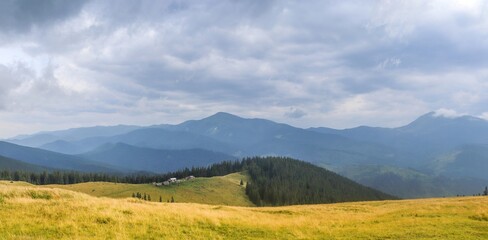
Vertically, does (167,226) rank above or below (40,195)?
below

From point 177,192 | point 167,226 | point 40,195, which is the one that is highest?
point 40,195

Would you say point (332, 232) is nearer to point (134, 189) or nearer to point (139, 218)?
point (139, 218)

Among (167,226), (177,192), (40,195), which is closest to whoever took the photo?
(167,226)

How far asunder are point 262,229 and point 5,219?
15964 mm

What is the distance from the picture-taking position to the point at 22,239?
17.4m

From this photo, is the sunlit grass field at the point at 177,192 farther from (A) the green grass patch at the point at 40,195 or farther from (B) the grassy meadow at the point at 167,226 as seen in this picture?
(B) the grassy meadow at the point at 167,226

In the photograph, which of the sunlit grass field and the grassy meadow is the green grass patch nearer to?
the grassy meadow

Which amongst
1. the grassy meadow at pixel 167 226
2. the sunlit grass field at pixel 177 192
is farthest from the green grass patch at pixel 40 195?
the sunlit grass field at pixel 177 192

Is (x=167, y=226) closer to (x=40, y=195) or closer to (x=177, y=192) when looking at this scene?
(x=40, y=195)

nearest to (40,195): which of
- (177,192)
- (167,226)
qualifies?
(167,226)

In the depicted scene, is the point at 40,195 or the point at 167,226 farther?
the point at 40,195

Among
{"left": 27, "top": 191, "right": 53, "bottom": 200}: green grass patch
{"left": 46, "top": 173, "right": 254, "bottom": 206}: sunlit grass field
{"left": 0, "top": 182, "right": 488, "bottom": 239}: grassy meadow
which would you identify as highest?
{"left": 27, "top": 191, "right": 53, "bottom": 200}: green grass patch

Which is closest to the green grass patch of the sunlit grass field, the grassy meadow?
the grassy meadow

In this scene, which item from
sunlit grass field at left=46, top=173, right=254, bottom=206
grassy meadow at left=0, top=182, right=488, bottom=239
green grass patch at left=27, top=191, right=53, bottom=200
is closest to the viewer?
grassy meadow at left=0, top=182, right=488, bottom=239
